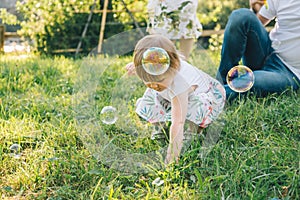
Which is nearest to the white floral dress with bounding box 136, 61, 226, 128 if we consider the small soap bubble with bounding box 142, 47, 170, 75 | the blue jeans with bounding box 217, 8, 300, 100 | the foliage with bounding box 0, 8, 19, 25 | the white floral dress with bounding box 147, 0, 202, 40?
the small soap bubble with bounding box 142, 47, 170, 75

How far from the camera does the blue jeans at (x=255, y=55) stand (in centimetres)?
269

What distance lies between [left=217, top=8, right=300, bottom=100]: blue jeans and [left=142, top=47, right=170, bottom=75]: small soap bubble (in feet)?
2.66

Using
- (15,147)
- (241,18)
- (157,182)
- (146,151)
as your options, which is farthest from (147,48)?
(241,18)

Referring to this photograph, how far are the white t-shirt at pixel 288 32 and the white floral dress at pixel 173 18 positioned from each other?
1.08m

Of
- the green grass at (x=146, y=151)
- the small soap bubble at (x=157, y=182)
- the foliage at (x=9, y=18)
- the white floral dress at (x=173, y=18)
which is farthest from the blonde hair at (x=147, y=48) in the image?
the foliage at (x=9, y=18)

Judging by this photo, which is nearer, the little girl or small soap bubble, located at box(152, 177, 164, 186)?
small soap bubble, located at box(152, 177, 164, 186)

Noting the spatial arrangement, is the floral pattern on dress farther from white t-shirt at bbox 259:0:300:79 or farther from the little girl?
white t-shirt at bbox 259:0:300:79

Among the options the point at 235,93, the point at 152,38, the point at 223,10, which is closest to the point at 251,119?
the point at 235,93

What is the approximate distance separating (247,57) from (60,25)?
3616mm

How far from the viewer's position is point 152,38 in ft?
6.70

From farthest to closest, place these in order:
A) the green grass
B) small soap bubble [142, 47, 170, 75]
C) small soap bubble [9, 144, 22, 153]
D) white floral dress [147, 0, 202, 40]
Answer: white floral dress [147, 0, 202, 40]
small soap bubble [9, 144, 22, 153]
small soap bubble [142, 47, 170, 75]
the green grass

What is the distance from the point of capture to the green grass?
5.70ft

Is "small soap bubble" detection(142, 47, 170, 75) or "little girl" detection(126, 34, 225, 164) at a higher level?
"small soap bubble" detection(142, 47, 170, 75)

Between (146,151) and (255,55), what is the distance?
1102 mm
